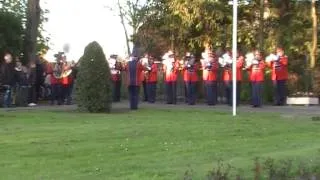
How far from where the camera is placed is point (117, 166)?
11.8m

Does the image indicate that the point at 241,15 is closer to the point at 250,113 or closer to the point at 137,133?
the point at 250,113

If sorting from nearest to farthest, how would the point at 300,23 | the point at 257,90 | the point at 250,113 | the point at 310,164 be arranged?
the point at 310,164
the point at 250,113
the point at 257,90
the point at 300,23

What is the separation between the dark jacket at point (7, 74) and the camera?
995 inches

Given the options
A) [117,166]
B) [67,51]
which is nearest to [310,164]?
[117,166]

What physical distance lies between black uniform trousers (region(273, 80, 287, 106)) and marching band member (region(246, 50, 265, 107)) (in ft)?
2.11

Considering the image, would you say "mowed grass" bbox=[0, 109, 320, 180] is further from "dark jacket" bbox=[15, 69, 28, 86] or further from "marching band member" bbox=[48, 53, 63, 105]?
"marching band member" bbox=[48, 53, 63, 105]

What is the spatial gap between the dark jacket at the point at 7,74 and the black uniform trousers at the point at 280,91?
30.6 feet

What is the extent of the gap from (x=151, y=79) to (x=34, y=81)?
4.59 m

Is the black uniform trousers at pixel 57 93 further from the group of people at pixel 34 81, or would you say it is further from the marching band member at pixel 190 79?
the marching band member at pixel 190 79

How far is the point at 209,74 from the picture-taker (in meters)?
27.1

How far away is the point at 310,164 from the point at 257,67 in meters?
14.8

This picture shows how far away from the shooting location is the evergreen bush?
893 inches

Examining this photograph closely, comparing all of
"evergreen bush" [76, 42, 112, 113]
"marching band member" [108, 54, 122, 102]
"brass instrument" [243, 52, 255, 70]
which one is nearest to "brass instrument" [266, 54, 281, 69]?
"brass instrument" [243, 52, 255, 70]

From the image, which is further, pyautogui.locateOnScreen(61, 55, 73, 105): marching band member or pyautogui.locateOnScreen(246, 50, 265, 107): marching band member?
pyautogui.locateOnScreen(61, 55, 73, 105): marching band member
